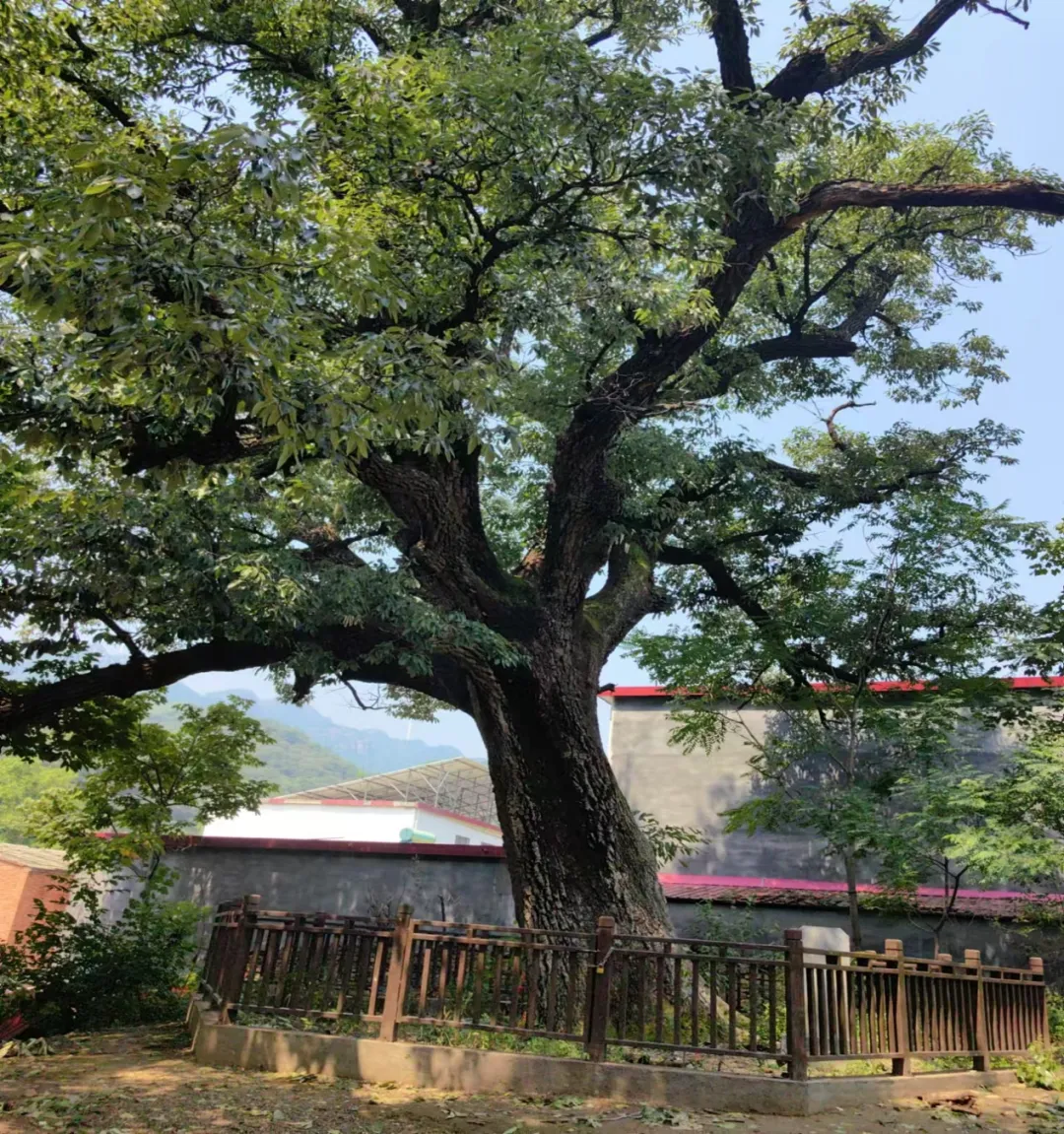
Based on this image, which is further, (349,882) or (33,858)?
(33,858)

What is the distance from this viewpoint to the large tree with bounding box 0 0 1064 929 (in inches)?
195

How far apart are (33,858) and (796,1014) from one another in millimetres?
19496

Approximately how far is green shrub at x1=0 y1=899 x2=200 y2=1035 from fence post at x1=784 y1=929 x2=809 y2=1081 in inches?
289

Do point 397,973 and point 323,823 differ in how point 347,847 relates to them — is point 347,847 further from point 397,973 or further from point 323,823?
point 323,823

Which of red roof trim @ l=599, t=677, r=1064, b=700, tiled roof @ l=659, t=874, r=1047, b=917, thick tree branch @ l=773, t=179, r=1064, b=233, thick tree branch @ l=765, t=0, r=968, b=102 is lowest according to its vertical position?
tiled roof @ l=659, t=874, r=1047, b=917

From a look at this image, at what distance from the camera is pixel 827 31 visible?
917cm

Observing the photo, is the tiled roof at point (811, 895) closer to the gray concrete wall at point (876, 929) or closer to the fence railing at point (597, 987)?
the gray concrete wall at point (876, 929)

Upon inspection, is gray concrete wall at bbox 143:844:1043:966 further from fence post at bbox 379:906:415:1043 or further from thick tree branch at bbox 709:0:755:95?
thick tree branch at bbox 709:0:755:95

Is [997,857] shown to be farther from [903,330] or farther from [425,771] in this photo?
[425,771]

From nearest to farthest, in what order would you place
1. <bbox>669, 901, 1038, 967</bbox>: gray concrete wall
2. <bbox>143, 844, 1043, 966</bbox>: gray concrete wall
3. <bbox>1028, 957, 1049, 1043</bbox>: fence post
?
<bbox>1028, 957, 1049, 1043</bbox>: fence post, <bbox>669, 901, 1038, 967</bbox>: gray concrete wall, <bbox>143, 844, 1043, 966</bbox>: gray concrete wall


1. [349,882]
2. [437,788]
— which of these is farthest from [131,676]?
[437,788]

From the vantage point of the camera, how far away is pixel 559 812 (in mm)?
9039

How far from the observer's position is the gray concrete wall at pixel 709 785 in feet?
43.4

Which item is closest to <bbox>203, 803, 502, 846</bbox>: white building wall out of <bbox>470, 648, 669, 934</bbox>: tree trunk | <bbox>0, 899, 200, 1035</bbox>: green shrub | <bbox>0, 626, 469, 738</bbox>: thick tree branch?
<bbox>0, 899, 200, 1035</bbox>: green shrub
